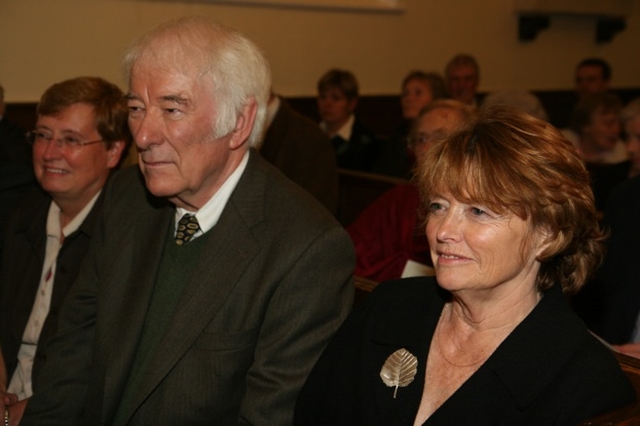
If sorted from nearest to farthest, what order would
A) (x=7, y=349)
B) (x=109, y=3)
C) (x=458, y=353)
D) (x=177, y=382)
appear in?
(x=458, y=353), (x=177, y=382), (x=7, y=349), (x=109, y=3)

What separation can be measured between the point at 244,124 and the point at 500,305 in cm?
85

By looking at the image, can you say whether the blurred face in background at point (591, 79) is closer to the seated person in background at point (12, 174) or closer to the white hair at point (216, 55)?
the seated person in background at point (12, 174)

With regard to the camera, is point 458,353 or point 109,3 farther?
point 109,3

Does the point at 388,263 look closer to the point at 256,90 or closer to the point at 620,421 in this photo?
the point at 256,90

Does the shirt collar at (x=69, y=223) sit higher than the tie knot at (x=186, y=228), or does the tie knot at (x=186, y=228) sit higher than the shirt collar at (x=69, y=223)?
the tie knot at (x=186, y=228)

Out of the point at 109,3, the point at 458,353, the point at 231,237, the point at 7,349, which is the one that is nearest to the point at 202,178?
the point at 231,237

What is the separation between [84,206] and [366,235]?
1225 mm

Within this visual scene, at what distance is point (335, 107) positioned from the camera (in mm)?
6938

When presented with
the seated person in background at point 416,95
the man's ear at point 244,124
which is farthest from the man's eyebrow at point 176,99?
the seated person in background at point 416,95

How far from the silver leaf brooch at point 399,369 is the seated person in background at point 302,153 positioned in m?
2.79

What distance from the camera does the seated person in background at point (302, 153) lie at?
498 centimetres

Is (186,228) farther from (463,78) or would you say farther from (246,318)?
(463,78)

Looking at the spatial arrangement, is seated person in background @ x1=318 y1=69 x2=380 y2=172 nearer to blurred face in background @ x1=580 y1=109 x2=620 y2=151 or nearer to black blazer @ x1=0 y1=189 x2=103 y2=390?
blurred face in background @ x1=580 y1=109 x2=620 y2=151

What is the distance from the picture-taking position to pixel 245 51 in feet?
7.64
